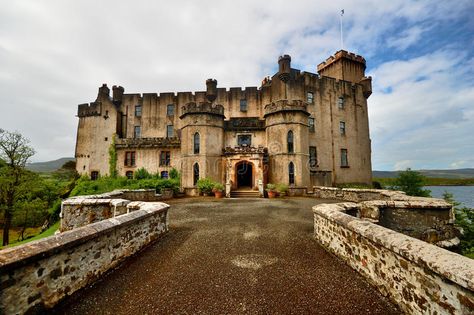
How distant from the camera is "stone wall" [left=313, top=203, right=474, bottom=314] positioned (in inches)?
92.1

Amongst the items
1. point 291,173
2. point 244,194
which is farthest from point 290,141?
point 244,194

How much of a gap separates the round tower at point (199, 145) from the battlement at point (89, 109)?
51.1 ft

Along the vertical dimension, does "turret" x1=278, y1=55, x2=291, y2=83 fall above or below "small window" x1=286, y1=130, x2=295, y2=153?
above

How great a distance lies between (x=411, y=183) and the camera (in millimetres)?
19531

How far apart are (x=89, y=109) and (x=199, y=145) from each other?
1902cm

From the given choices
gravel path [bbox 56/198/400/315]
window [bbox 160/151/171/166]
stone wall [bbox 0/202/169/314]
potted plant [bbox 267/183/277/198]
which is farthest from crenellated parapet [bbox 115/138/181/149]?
stone wall [bbox 0/202/169/314]

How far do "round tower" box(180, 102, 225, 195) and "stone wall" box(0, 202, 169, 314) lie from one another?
14.0m

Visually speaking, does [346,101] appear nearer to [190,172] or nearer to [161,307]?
[190,172]

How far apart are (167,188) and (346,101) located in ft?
76.8

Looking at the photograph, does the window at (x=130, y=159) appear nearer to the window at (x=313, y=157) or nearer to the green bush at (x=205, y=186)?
the green bush at (x=205, y=186)

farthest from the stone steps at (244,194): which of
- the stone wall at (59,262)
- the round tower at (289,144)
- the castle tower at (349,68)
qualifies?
the castle tower at (349,68)

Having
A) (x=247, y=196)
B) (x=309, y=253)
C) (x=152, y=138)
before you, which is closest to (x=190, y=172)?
(x=247, y=196)

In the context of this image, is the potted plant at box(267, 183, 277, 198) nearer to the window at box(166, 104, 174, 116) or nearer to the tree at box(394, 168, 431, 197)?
the tree at box(394, 168, 431, 197)

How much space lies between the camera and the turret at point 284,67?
74.8ft
